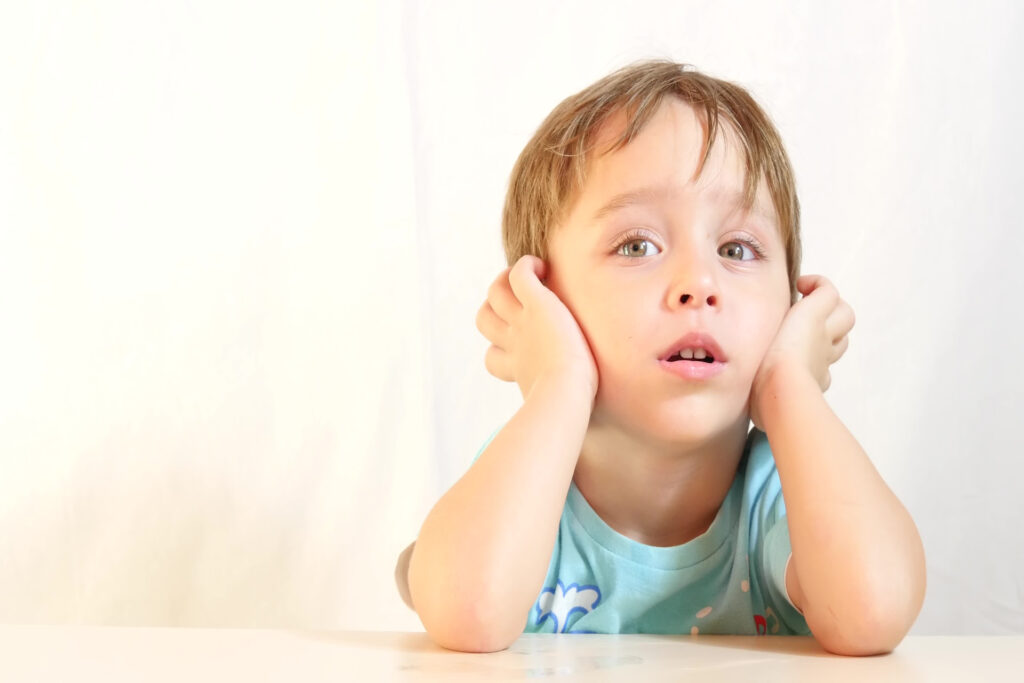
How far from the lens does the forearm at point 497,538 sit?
2.70 ft

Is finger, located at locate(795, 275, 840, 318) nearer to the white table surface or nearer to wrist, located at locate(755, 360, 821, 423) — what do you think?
wrist, located at locate(755, 360, 821, 423)

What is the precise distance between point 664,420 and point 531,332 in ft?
0.52

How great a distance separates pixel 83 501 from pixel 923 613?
1.15m

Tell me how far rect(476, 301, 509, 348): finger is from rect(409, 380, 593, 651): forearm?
0.67 ft

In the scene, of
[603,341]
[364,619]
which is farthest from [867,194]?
[364,619]

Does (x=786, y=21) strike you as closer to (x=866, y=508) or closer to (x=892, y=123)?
(x=892, y=123)

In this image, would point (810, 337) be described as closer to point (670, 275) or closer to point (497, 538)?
point (670, 275)

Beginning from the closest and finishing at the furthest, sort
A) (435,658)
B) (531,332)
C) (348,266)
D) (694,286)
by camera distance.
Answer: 1. (435,658)
2. (694,286)
3. (531,332)
4. (348,266)

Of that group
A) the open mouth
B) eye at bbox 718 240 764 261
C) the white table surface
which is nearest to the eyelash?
eye at bbox 718 240 764 261

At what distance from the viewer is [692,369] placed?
966mm

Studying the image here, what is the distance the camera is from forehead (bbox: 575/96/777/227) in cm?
101

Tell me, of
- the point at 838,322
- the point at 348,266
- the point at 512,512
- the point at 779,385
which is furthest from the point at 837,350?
the point at 348,266

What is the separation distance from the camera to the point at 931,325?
5.26ft

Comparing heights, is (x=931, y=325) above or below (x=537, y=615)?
above
